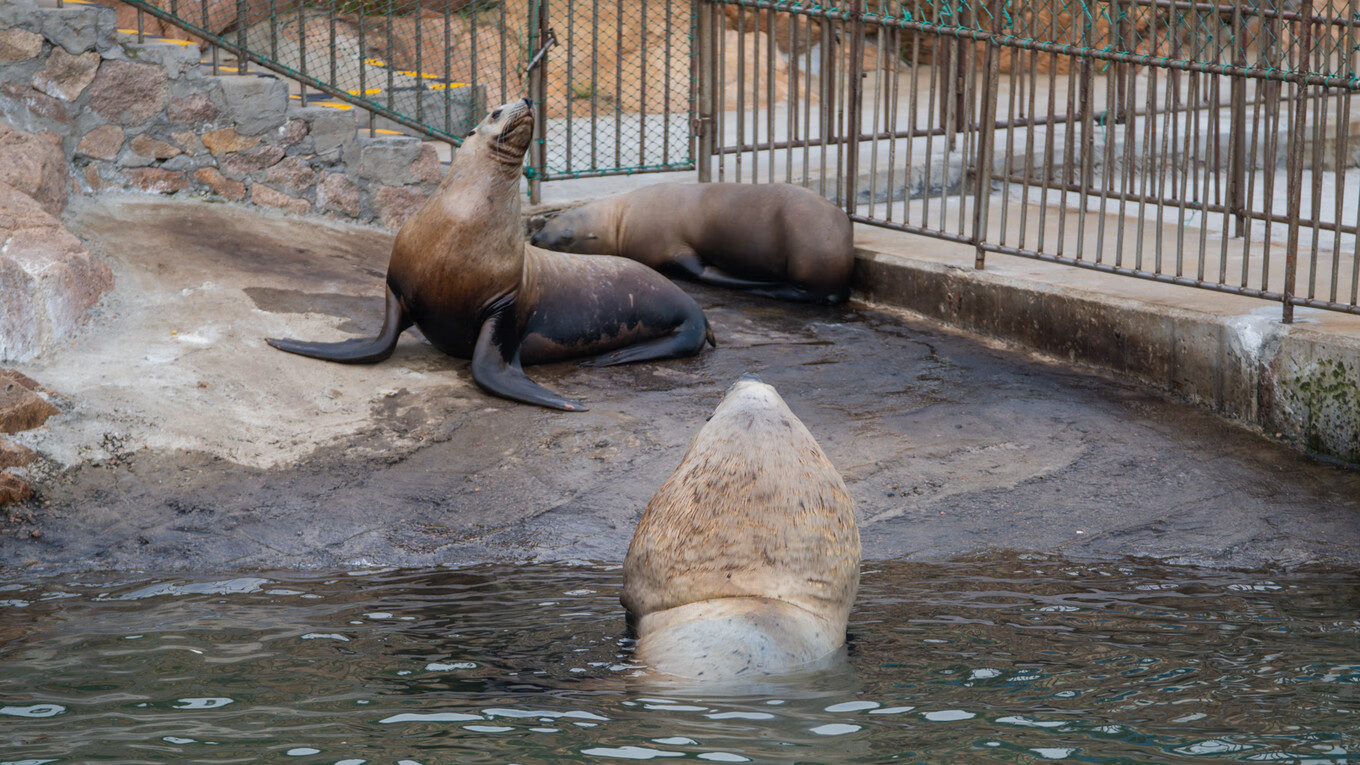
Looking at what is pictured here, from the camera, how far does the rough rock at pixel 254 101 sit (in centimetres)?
768

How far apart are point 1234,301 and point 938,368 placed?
4.47ft

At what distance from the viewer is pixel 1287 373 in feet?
18.7

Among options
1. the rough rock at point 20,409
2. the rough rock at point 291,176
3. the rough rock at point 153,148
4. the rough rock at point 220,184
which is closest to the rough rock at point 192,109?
the rough rock at point 153,148

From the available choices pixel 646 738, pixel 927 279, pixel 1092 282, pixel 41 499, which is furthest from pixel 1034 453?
pixel 41 499

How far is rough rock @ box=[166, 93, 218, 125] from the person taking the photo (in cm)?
758

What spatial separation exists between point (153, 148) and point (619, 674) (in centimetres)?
536

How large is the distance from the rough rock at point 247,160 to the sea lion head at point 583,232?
1719 millimetres

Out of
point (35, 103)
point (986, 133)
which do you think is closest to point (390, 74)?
point (35, 103)

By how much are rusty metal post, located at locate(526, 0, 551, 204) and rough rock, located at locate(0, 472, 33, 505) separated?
4.00 metres

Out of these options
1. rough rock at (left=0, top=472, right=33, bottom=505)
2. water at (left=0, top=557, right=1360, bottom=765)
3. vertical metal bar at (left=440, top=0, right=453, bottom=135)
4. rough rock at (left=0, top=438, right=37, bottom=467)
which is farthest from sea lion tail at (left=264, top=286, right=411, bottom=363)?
vertical metal bar at (left=440, top=0, right=453, bottom=135)

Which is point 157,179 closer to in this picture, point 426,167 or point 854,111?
point 426,167

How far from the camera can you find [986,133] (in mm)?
7074

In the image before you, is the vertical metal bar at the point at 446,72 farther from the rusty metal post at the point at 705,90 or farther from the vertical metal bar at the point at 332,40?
the rusty metal post at the point at 705,90

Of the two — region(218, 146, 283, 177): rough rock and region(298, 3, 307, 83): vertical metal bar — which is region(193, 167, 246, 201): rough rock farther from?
region(298, 3, 307, 83): vertical metal bar
